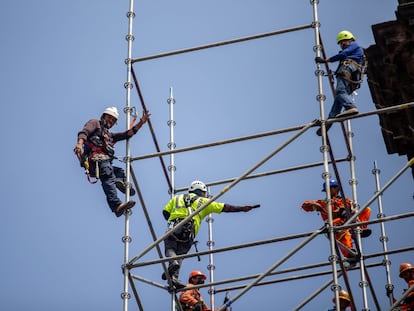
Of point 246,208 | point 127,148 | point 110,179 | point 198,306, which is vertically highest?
point 127,148

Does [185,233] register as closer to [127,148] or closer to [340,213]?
[127,148]

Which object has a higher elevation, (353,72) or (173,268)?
(353,72)

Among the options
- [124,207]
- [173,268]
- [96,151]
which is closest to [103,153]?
[96,151]

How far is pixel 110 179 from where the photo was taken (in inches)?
999

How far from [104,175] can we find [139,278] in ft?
8.08

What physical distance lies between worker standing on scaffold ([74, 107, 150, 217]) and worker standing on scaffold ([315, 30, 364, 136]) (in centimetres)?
323

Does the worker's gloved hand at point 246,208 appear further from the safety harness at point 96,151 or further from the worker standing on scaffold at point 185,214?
the safety harness at point 96,151

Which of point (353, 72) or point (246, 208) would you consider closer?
point (353, 72)

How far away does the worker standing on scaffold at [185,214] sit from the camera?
993 inches

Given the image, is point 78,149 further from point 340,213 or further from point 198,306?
point 340,213

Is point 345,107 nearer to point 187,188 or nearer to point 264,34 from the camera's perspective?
point 264,34

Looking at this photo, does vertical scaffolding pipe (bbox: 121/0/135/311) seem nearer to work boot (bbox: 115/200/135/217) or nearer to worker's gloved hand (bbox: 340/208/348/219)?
work boot (bbox: 115/200/135/217)

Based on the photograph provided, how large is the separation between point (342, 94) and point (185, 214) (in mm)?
3477

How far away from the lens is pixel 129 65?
25.6m
